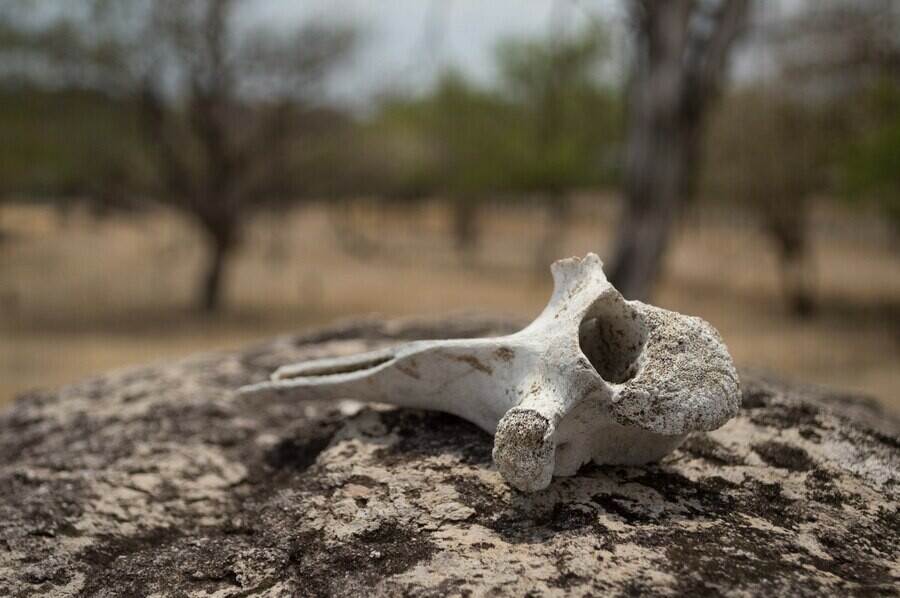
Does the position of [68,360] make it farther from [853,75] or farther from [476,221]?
[476,221]

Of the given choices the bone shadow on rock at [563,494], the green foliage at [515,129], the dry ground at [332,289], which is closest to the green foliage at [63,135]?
the dry ground at [332,289]

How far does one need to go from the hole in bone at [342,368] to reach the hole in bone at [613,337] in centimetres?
47

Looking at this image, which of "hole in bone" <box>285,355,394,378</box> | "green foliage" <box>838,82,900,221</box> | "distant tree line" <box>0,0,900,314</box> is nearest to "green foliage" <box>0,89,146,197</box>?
"distant tree line" <box>0,0,900,314</box>

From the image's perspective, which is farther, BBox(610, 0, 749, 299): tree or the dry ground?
the dry ground

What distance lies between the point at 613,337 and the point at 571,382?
0.93 feet

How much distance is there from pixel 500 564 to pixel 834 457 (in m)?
0.86

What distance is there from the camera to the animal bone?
1451 mm

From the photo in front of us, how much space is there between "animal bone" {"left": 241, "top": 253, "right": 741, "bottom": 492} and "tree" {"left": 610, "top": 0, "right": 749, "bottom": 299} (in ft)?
10.6

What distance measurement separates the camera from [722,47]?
463cm

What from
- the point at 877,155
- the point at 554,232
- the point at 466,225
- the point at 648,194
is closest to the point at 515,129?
the point at 554,232

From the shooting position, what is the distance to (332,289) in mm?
12234

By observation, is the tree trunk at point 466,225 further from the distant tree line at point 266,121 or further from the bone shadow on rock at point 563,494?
the bone shadow on rock at point 563,494

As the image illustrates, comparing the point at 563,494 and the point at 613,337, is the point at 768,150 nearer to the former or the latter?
the point at 613,337

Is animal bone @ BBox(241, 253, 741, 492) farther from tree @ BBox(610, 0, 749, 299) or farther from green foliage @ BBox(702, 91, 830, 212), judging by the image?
green foliage @ BBox(702, 91, 830, 212)
